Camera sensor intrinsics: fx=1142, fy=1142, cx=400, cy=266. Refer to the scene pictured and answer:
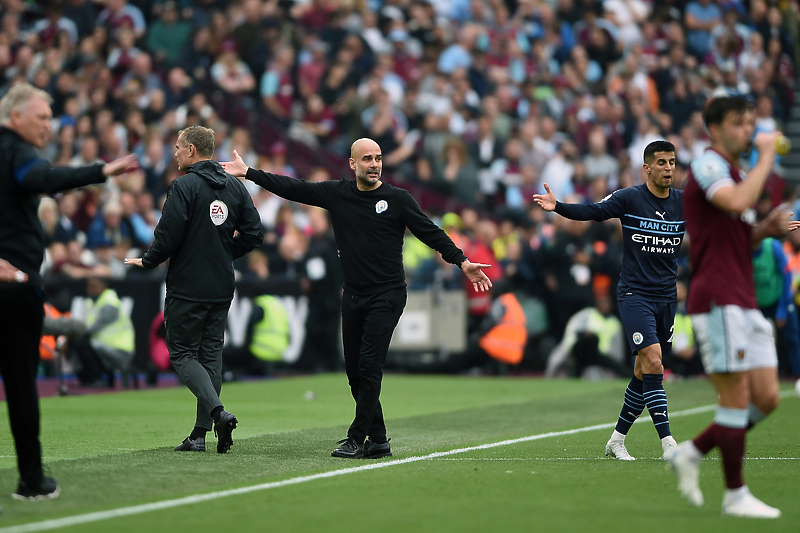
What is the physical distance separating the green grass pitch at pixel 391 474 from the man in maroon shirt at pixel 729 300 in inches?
11.1

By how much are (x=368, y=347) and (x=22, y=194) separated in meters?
3.17

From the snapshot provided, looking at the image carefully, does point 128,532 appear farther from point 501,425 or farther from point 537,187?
point 537,187

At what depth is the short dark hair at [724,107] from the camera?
617 cm

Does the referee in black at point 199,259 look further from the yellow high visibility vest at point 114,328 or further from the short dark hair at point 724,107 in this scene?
the yellow high visibility vest at point 114,328

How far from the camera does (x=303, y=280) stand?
18.3 metres

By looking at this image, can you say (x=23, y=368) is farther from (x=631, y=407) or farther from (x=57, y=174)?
(x=631, y=407)

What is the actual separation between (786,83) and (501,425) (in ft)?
51.4

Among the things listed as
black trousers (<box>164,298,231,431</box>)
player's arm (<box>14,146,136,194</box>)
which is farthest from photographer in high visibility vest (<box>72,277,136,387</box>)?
player's arm (<box>14,146,136,194</box>)

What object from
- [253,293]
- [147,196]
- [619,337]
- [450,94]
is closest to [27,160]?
[253,293]

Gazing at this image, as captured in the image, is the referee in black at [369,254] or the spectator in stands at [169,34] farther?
the spectator in stands at [169,34]

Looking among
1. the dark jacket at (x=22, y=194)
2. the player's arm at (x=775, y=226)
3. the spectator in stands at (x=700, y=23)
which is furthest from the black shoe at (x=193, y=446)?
the spectator in stands at (x=700, y=23)

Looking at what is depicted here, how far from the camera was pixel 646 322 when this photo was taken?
8609mm

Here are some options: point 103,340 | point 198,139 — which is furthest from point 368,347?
point 103,340

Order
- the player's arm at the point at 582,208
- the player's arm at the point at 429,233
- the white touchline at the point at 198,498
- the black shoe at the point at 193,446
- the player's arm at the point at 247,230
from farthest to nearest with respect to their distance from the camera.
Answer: the player's arm at the point at 247,230, the black shoe at the point at 193,446, the player's arm at the point at 429,233, the player's arm at the point at 582,208, the white touchline at the point at 198,498
